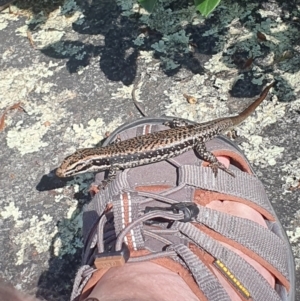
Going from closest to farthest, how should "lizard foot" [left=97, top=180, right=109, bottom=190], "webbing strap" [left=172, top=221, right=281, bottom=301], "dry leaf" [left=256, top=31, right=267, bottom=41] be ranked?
"webbing strap" [left=172, top=221, right=281, bottom=301], "lizard foot" [left=97, top=180, right=109, bottom=190], "dry leaf" [left=256, top=31, right=267, bottom=41]

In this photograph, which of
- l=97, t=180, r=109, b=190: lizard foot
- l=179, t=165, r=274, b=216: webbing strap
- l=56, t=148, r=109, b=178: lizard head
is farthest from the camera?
l=56, t=148, r=109, b=178: lizard head

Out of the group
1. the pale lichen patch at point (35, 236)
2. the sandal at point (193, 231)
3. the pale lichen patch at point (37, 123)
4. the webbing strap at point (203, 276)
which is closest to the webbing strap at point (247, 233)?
the sandal at point (193, 231)

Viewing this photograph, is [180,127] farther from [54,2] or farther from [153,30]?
[54,2]

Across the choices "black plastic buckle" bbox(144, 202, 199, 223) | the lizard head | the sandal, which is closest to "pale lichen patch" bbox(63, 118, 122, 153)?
the lizard head

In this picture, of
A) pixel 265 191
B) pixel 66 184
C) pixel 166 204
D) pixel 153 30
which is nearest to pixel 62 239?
pixel 66 184

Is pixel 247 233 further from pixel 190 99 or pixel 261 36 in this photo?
pixel 261 36

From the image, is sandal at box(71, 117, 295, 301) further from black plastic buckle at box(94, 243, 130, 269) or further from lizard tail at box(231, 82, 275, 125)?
lizard tail at box(231, 82, 275, 125)

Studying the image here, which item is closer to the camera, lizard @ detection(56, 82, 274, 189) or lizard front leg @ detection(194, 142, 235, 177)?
lizard front leg @ detection(194, 142, 235, 177)

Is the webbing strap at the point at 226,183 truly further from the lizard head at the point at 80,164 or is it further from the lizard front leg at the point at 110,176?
the lizard head at the point at 80,164

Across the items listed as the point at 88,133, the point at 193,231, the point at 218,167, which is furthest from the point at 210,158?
the point at 88,133
